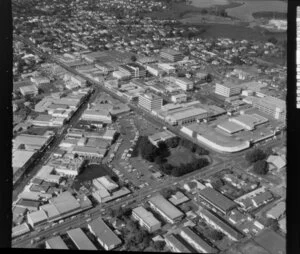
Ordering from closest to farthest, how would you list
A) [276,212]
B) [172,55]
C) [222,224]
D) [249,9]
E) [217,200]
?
[222,224] < [276,212] < [217,200] < [172,55] < [249,9]

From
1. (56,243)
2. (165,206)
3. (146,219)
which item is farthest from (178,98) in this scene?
(56,243)

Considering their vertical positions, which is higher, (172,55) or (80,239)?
(172,55)

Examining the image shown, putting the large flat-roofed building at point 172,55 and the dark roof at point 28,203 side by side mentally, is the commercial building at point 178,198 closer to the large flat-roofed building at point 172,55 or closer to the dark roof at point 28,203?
the dark roof at point 28,203

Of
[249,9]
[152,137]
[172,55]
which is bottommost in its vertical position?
[152,137]

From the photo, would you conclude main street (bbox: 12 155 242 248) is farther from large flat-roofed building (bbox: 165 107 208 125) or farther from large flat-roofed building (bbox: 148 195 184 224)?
large flat-roofed building (bbox: 165 107 208 125)

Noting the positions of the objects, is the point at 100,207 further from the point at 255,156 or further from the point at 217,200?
the point at 255,156

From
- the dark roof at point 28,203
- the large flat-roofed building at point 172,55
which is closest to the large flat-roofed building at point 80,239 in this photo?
the dark roof at point 28,203
